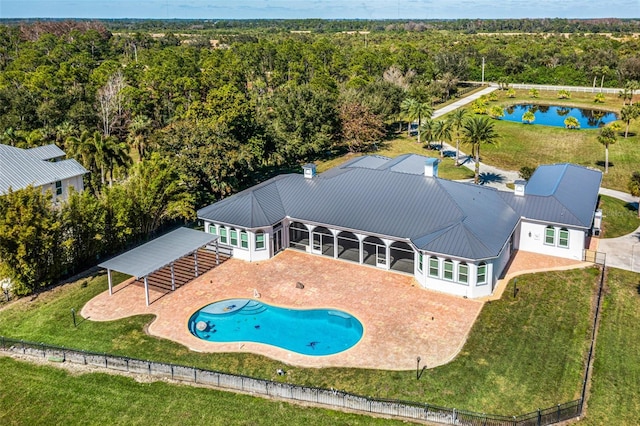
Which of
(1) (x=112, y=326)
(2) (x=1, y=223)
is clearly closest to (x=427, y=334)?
(1) (x=112, y=326)

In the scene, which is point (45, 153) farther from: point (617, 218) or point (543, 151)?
point (543, 151)

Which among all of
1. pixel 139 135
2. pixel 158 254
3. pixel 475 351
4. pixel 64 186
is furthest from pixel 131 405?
pixel 139 135

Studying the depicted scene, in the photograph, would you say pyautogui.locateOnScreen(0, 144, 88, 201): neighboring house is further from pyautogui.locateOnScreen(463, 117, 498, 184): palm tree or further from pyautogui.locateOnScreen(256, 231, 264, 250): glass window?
pyautogui.locateOnScreen(463, 117, 498, 184): palm tree

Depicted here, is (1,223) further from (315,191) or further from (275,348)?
(315,191)

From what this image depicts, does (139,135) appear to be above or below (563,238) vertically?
above

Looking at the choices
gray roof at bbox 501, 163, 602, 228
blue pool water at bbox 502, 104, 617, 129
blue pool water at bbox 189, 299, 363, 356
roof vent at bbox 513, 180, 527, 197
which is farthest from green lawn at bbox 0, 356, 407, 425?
blue pool water at bbox 502, 104, 617, 129

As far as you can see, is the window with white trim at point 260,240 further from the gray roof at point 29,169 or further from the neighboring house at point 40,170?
the gray roof at point 29,169
